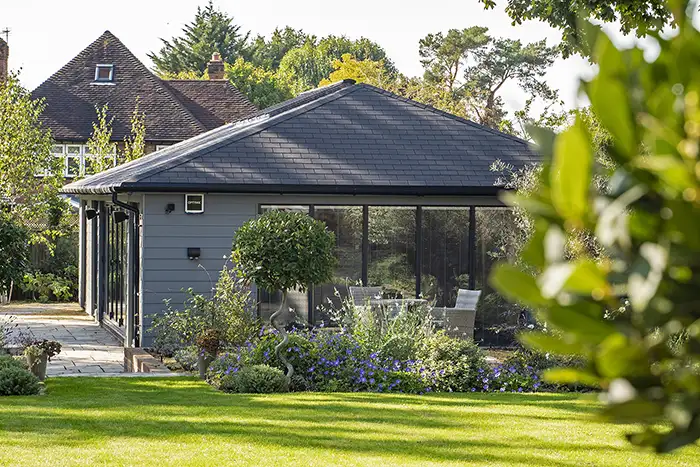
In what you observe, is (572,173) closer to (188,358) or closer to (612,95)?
(612,95)

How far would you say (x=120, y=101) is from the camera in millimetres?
38312

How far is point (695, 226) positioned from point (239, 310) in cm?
1257

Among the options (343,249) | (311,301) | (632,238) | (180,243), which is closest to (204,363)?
(180,243)

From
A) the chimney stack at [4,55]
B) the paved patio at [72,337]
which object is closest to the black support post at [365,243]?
the paved patio at [72,337]

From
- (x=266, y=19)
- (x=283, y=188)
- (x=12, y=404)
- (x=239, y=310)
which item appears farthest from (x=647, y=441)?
(x=266, y=19)

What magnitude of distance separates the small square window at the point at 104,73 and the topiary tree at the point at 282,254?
29.5 metres

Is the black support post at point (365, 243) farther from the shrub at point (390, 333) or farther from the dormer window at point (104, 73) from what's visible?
the dormer window at point (104, 73)

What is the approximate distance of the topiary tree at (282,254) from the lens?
37.7 feet

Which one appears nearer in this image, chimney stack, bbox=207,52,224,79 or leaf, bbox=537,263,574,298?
leaf, bbox=537,263,574,298

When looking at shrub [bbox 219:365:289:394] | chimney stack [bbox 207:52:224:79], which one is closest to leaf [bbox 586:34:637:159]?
shrub [bbox 219:365:289:394]

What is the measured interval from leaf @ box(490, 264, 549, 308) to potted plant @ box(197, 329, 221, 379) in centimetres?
1109

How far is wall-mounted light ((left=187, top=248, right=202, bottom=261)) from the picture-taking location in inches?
603

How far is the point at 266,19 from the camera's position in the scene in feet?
263

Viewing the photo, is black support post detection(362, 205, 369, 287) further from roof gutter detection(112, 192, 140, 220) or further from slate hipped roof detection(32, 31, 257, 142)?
slate hipped roof detection(32, 31, 257, 142)
